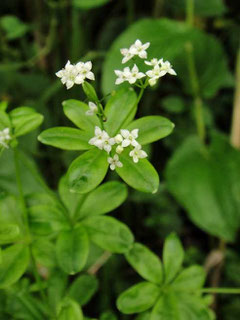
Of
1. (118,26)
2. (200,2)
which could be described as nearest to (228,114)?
(200,2)

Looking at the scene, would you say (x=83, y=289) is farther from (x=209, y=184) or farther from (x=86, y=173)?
(x=209, y=184)

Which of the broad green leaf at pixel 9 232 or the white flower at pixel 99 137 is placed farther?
the broad green leaf at pixel 9 232

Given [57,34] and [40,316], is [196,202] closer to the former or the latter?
[40,316]

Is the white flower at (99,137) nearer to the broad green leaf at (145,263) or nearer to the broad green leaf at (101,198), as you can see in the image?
the broad green leaf at (101,198)

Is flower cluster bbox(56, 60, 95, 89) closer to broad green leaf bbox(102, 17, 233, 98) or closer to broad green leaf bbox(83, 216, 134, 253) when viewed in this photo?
broad green leaf bbox(83, 216, 134, 253)

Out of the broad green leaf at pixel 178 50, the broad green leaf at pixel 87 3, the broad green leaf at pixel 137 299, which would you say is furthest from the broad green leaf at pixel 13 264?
the broad green leaf at pixel 87 3

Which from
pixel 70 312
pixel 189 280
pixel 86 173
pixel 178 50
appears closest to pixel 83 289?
pixel 70 312

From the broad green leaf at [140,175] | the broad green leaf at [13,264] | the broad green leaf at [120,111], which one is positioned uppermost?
the broad green leaf at [120,111]
